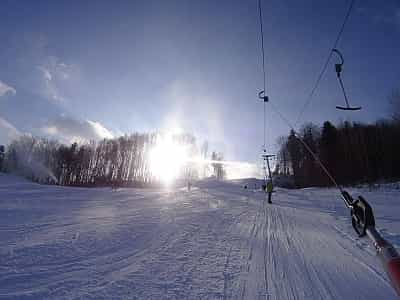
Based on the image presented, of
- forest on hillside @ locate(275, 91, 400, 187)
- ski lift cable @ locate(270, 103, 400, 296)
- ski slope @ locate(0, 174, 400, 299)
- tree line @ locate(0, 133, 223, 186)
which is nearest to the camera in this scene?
ski lift cable @ locate(270, 103, 400, 296)

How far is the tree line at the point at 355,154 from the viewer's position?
37.0m

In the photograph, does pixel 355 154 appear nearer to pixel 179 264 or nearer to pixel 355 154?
pixel 355 154

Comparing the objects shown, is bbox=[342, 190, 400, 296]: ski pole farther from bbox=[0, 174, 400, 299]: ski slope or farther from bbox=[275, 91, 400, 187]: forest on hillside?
bbox=[275, 91, 400, 187]: forest on hillside

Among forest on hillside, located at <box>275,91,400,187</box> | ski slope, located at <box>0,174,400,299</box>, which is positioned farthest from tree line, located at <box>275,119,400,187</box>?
ski slope, located at <box>0,174,400,299</box>

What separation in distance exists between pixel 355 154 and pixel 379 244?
161 feet

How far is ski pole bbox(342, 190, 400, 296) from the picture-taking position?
1.08m

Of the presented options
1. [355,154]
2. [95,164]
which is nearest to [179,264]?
[355,154]

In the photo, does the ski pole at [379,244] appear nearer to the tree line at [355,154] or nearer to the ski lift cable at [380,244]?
the ski lift cable at [380,244]

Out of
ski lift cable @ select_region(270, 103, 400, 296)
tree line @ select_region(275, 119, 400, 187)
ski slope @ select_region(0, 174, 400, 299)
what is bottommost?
ski slope @ select_region(0, 174, 400, 299)

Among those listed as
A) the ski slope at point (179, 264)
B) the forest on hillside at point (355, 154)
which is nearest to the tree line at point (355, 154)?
the forest on hillside at point (355, 154)

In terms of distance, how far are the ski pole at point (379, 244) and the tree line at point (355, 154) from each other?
33.1 meters

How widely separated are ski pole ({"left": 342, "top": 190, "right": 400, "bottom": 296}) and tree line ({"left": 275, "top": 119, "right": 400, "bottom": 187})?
109 ft

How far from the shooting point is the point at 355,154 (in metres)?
40.8

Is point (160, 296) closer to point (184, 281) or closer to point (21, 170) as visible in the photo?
point (184, 281)
